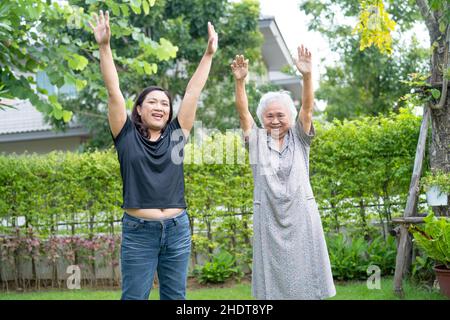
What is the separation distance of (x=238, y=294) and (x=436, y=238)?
2.28m

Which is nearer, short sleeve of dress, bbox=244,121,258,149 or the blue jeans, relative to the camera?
the blue jeans

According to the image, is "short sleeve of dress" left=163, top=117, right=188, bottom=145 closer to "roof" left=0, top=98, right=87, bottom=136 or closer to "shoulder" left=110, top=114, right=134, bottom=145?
"shoulder" left=110, top=114, right=134, bottom=145

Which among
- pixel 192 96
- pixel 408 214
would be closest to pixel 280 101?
pixel 192 96

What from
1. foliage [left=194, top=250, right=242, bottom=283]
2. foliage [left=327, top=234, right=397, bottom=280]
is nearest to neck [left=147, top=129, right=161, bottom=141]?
foliage [left=327, top=234, right=397, bottom=280]

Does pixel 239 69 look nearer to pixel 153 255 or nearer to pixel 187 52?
pixel 153 255

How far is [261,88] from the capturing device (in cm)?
1156

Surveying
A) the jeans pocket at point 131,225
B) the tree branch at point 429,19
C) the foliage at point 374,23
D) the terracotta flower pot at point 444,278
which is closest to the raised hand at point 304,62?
the jeans pocket at point 131,225

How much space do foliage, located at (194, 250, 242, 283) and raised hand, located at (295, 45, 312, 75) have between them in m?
4.18

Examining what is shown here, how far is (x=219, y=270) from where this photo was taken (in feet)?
21.9

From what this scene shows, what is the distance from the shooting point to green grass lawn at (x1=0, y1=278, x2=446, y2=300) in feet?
17.1

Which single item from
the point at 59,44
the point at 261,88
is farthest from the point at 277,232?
the point at 261,88

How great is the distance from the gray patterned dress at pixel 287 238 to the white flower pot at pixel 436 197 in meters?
2.80
